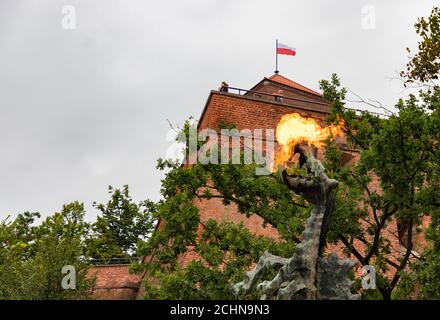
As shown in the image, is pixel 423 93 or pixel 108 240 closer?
pixel 423 93

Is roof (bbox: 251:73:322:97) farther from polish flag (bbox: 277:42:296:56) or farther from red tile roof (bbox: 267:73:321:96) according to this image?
polish flag (bbox: 277:42:296:56)

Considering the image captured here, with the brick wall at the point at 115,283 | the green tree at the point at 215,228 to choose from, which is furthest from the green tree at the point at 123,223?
the green tree at the point at 215,228

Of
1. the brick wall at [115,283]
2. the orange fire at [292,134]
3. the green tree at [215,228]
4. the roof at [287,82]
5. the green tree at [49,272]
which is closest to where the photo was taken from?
the orange fire at [292,134]

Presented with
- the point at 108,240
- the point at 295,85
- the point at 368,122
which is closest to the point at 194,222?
the point at 368,122

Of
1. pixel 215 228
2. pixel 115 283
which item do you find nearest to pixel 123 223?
pixel 115 283

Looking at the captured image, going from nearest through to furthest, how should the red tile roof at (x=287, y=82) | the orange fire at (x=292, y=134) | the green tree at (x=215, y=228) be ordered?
the orange fire at (x=292, y=134)
the green tree at (x=215, y=228)
the red tile roof at (x=287, y=82)

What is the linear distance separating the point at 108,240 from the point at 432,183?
33.7m

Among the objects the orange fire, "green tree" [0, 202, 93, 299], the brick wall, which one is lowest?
the brick wall

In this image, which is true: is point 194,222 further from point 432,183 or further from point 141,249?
point 432,183

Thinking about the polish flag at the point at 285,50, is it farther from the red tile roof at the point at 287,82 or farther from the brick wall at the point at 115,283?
the brick wall at the point at 115,283

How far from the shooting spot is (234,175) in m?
16.9

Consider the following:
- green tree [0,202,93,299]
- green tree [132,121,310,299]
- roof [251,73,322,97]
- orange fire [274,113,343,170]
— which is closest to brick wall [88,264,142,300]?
green tree [0,202,93,299]

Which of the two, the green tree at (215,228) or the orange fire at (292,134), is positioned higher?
the orange fire at (292,134)

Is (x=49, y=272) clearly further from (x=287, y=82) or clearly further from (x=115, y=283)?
(x=287, y=82)
